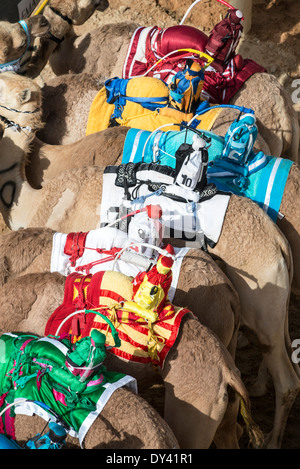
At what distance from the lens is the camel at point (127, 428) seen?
280cm

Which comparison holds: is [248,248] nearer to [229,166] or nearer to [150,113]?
[229,166]

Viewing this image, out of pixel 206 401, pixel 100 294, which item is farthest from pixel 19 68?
pixel 206 401

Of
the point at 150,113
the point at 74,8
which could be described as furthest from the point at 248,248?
the point at 74,8

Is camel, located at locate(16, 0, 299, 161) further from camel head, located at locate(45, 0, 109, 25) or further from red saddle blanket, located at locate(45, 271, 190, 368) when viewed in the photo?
red saddle blanket, located at locate(45, 271, 190, 368)

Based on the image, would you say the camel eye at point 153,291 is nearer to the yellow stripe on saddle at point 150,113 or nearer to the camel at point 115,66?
the yellow stripe on saddle at point 150,113

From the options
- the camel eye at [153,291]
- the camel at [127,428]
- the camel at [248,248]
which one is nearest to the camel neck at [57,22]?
the camel at [248,248]

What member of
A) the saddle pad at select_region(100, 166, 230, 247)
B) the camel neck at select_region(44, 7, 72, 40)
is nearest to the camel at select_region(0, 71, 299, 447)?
the saddle pad at select_region(100, 166, 230, 247)

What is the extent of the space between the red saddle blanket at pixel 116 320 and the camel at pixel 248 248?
939mm

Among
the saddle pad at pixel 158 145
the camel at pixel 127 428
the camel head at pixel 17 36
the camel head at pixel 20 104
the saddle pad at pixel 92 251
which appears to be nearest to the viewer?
the camel at pixel 127 428

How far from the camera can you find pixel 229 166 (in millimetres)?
4645

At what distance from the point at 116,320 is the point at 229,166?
180cm

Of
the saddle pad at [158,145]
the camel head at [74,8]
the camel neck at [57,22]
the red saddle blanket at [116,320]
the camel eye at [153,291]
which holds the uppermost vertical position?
the camel head at [74,8]

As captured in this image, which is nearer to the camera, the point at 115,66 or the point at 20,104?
the point at 20,104
